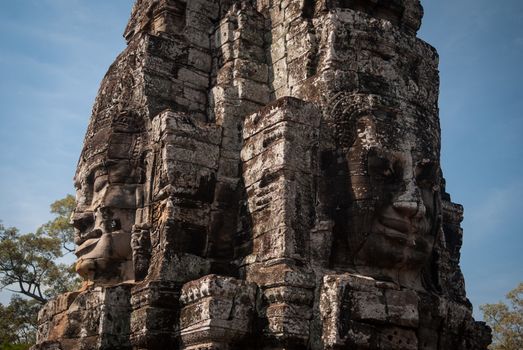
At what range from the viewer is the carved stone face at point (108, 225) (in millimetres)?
7398

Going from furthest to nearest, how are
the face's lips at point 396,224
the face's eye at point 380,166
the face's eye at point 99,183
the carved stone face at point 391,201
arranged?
the face's eye at point 99,183, the face's eye at point 380,166, the face's lips at point 396,224, the carved stone face at point 391,201

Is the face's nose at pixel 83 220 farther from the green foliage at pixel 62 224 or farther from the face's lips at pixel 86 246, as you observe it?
the green foliage at pixel 62 224

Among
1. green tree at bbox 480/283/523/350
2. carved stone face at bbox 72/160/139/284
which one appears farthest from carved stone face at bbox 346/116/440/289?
green tree at bbox 480/283/523/350

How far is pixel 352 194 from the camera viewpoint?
21.4 feet

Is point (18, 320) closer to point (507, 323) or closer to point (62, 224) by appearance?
point (62, 224)

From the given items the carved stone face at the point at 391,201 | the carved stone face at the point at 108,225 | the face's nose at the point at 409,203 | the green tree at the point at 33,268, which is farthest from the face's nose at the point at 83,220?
the green tree at the point at 33,268

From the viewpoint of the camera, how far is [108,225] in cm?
744

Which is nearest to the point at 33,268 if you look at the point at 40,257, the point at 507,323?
the point at 40,257

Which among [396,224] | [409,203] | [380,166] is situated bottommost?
[396,224]

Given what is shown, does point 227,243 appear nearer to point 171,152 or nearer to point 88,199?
point 171,152

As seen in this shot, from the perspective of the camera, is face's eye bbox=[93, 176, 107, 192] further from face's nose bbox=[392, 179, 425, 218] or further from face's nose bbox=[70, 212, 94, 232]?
face's nose bbox=[392, 179, 425, 218]

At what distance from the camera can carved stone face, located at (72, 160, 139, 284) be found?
7398 millimetres

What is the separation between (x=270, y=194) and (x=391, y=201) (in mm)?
1215

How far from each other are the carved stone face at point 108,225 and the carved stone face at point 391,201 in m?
2.58
